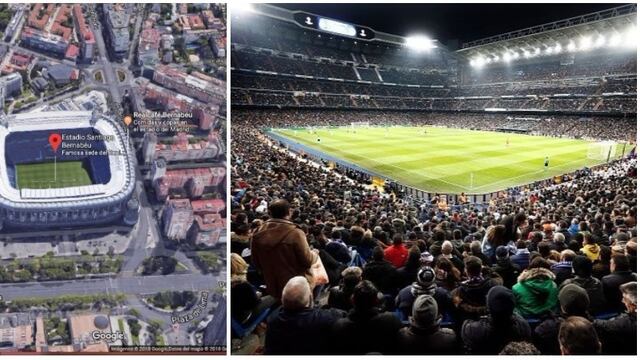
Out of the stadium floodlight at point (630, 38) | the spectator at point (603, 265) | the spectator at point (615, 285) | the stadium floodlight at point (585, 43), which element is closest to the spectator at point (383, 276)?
the spectator at point (615, 285)

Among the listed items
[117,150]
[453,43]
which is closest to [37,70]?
[117,150]

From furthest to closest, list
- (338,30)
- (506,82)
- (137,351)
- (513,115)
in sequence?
(338,30), (506,82), (513,115), (137,351)

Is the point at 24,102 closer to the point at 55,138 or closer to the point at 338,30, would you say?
→ the point at 55,138

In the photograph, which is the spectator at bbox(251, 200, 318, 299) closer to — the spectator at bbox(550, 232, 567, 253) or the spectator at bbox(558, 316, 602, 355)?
the spectator at bbox(558, 316, 602, 355)

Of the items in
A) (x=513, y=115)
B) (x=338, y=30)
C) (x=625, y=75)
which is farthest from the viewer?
(x=338, y=30)

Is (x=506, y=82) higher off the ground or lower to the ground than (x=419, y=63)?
lower

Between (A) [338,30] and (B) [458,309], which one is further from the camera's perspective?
(A) [338,30]

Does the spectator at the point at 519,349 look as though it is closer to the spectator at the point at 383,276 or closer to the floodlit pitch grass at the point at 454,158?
the spectator at the point at 383,276
